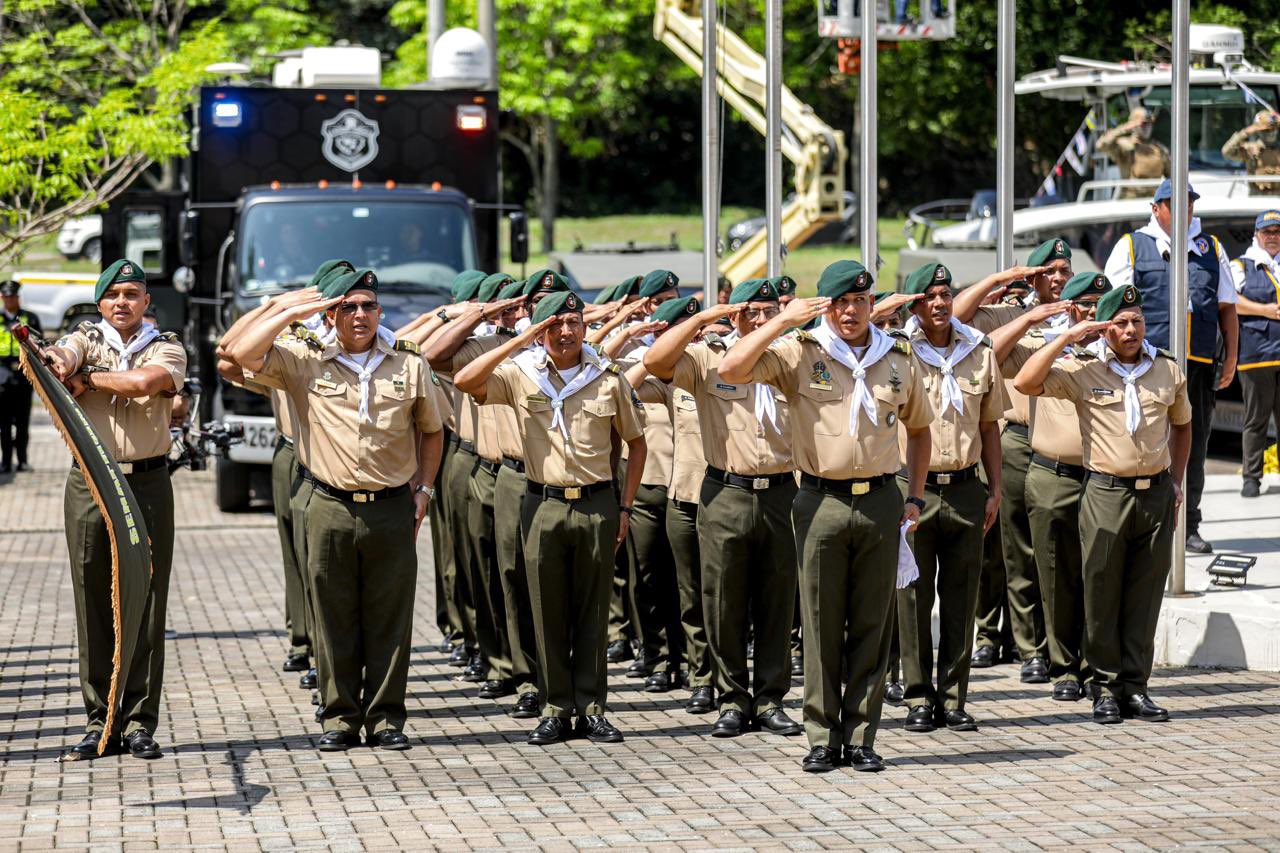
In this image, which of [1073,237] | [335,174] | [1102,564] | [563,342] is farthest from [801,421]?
[1073,237]

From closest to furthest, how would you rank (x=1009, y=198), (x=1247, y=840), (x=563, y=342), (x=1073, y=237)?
1. (x=1247, y=840)
2. (x=563, y=342)
3. (x=1009, y=198)
4. (x=1073, y=237)

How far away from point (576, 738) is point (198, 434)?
177 inches

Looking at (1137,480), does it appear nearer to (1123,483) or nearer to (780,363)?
(1123,483)

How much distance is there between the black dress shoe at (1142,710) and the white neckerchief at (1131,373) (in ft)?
4.15

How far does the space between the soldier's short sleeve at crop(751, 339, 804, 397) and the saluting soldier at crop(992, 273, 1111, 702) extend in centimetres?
199

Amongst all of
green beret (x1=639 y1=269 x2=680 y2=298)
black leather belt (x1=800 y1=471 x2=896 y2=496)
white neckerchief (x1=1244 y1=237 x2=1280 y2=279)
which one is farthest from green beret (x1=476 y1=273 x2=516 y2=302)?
white neckerchief (x1=1244 y1=237 x2=1280 y2=279)

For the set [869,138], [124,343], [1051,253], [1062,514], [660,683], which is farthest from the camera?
[869,138]

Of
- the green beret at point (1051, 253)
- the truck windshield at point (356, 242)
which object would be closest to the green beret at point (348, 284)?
the green beret at point (1051, 253)

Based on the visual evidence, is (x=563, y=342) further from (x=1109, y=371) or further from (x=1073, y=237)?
(x=1073, y=237)

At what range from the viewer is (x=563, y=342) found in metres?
9.12

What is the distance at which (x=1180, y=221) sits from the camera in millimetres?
11195

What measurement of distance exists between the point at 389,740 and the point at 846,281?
2.93 m

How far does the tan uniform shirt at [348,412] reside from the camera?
8.77 metres

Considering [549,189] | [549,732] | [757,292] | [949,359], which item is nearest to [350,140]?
[757,292]
